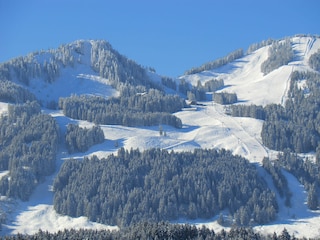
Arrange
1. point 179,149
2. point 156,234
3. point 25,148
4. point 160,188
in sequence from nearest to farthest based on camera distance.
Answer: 1. point 156,234
2. point 160,188
3. point 25,148
4. point 179,149

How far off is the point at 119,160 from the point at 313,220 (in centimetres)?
4346

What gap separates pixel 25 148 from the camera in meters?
167

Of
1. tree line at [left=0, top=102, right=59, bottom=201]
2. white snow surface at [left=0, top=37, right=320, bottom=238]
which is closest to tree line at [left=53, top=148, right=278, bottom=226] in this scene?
white snow surface at [left=0, top=37, right=320, bottom=238]

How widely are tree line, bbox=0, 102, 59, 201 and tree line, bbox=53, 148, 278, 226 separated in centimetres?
532

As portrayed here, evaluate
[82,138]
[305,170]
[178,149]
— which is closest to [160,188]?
[178,149]

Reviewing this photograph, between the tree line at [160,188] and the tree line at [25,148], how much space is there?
532cm

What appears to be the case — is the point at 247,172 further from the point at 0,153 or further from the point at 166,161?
the point at 0,153

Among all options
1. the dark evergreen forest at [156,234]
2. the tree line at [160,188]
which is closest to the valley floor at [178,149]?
the tree line at [160,188]

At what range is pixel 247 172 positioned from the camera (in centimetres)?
15775

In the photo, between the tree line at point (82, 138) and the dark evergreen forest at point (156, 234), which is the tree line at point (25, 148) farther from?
the dark evergreen forest at point (156, 234)

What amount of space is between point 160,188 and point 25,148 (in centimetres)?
3537

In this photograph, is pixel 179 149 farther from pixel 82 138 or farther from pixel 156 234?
pixel 156 234

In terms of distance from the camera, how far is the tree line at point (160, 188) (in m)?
143

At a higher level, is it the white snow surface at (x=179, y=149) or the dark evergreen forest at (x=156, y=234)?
the white snow surface at (x=179, y=149)
